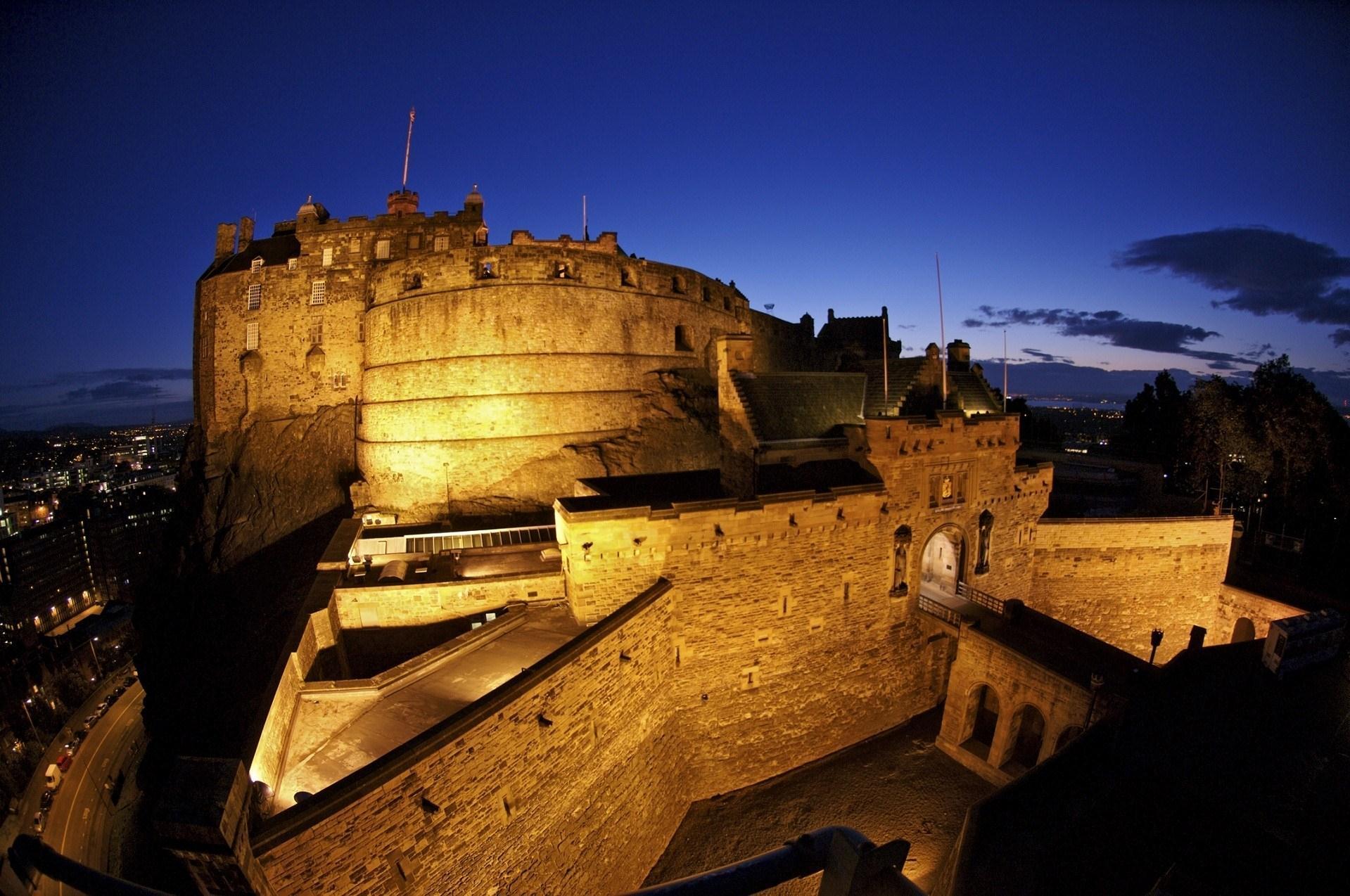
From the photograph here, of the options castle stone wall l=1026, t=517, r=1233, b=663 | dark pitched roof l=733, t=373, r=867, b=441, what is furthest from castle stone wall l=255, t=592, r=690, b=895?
castle stone wall l=1026, t=517, r=1233, b=663

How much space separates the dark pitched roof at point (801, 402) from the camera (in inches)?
639

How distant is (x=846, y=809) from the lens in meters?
12.5

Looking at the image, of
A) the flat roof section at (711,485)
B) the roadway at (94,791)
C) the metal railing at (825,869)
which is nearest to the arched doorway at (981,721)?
the flat roof section at (711,485)

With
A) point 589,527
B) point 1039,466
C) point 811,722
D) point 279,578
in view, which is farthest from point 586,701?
point 279,578

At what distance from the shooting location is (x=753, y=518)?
1289cm

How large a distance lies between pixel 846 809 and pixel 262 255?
1378 inches

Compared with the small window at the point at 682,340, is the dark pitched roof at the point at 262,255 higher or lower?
higher

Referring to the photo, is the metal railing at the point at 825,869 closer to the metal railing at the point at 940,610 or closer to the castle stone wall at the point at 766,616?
the castle stone wall at the point at 766,616

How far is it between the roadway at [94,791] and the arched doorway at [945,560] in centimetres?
3548

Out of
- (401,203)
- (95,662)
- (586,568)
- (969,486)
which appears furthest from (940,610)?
(95,662)

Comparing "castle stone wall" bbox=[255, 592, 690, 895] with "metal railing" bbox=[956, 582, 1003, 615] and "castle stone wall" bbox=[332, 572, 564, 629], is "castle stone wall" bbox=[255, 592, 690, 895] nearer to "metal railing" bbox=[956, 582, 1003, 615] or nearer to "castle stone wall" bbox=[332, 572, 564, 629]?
"castle stone wall" bbox=[332, 572, 564, 629]

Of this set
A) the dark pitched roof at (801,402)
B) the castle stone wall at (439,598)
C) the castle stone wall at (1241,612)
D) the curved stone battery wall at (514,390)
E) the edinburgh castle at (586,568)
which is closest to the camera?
the edinburgh castle at (586,568)

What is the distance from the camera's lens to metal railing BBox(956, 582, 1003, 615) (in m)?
15.7

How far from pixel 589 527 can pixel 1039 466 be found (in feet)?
45.9
